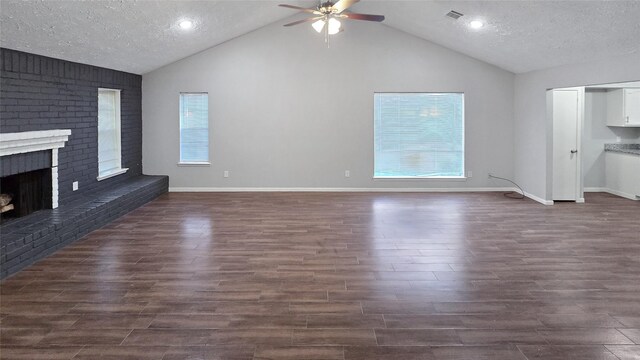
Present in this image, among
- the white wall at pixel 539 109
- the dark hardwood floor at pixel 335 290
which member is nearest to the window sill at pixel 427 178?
the white wall at pixel 539 109

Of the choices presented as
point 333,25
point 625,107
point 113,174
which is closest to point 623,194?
point 625,107

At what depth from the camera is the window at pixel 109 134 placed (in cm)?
742

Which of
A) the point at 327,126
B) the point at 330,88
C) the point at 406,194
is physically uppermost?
the point at 330,88

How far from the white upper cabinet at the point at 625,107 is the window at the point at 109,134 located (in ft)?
26.6

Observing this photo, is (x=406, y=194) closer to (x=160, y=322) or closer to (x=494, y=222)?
(x=494, y=222)

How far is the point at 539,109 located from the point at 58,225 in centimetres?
681

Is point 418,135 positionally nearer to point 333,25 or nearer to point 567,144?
point 567,144

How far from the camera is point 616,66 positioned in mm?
6012

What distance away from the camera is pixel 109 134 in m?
7.79

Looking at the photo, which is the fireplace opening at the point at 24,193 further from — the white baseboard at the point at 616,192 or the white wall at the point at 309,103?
the white baseboard at the point at 616,192

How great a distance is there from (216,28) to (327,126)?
2.53 metres

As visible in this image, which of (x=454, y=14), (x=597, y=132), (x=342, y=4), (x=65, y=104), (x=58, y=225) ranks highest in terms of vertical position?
(x=454, y=14)

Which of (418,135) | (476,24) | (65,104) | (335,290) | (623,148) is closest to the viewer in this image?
(335,290)

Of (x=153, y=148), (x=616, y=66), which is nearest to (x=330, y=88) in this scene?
(x=153, y=148)
